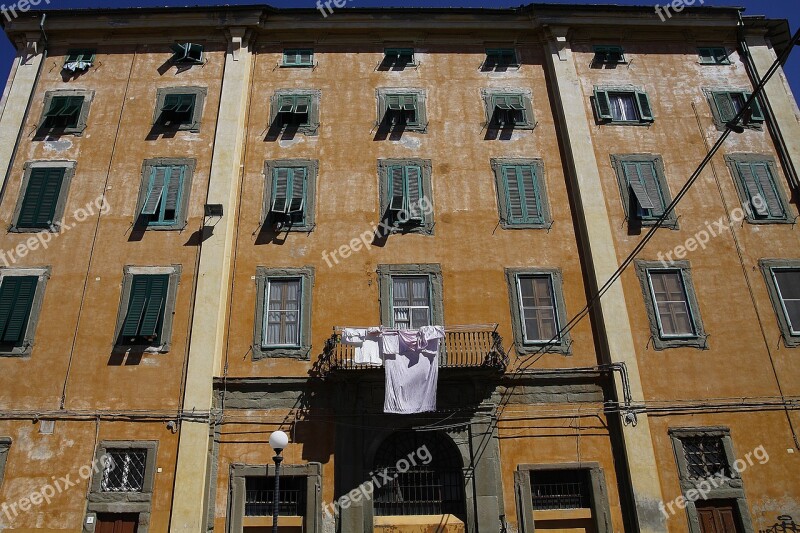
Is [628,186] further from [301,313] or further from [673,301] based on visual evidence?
[301,313]

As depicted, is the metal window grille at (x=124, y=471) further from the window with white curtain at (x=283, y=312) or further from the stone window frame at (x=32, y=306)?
the window with white curtain at (x=283, y=312)

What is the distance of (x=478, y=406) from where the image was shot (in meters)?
14.1

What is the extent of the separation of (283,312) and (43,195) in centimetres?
755

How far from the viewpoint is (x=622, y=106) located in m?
18.3

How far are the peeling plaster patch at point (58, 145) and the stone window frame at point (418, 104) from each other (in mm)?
8909

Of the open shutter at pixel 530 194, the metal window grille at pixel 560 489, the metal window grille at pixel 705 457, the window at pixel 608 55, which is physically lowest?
the metal window grille at pixel 560 489

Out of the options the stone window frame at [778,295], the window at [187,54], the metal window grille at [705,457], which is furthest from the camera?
the window at [187,54]

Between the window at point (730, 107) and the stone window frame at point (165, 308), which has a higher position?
the window at point (730, 107)

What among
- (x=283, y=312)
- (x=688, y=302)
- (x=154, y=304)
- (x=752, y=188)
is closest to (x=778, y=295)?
(x=688, y=302)

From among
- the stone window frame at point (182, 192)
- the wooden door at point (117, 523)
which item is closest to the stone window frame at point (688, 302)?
the stone window frame at point (182, 192)

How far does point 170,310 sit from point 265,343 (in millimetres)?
2538

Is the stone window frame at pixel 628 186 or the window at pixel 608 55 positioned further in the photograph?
the window at pixel 608 55

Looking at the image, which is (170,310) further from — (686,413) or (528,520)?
(686,413)

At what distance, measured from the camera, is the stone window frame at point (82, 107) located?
689 inches
